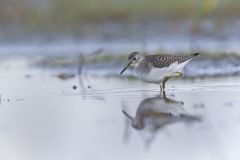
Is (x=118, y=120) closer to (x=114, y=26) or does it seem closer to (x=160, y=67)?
(x=160, y=67)

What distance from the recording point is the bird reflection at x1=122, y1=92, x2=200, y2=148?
885 centimetres

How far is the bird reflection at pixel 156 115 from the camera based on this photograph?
885 cm

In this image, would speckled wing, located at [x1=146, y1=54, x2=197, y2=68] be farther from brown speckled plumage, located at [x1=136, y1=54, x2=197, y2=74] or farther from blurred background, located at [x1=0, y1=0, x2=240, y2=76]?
blurred background, located at [x1=0, y1=0, x2=240, y2=76]

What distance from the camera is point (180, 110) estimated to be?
32.0 ft

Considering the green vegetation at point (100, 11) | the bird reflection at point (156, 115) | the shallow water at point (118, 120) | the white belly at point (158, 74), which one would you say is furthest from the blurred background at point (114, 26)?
the bird reflection at point (156, 115)

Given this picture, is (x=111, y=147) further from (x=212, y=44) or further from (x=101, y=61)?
(x=212, y=44)

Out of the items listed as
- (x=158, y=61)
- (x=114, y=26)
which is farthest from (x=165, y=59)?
(x=114, y=26)

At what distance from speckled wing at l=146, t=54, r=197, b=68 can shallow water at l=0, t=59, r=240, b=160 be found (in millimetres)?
397

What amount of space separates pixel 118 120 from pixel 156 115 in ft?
1.56

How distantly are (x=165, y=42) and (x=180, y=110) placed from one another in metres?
7.16

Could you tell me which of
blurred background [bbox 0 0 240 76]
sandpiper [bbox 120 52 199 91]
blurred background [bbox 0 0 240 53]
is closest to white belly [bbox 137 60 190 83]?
sandpiper [bbox 120 52 199 91]

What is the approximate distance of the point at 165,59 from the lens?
37.4 feet

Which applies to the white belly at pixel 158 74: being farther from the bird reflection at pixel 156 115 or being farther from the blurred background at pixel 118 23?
the blurred background at pixel 118 23

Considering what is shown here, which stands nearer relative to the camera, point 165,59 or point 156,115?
point 156,115
